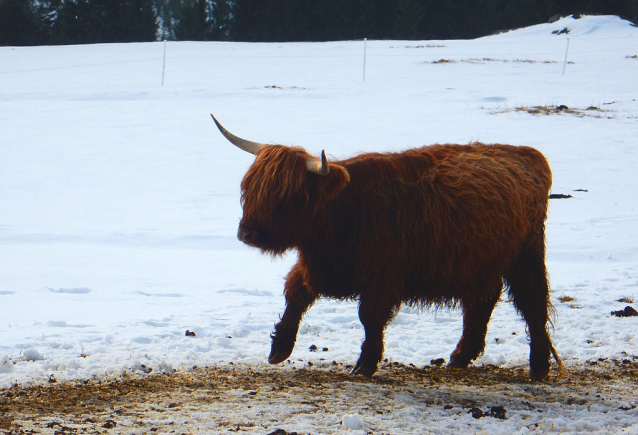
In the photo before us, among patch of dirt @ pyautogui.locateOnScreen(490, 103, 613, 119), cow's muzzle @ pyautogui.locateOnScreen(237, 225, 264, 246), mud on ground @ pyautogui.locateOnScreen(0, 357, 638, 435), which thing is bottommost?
mud on ground @ pyautogui.locateOnScreen(0, 357, 638, 435)

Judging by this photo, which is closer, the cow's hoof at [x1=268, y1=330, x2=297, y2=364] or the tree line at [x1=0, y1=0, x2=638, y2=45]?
the cow's hoof at [x1=268, y1=330, x2=297, y2=364]

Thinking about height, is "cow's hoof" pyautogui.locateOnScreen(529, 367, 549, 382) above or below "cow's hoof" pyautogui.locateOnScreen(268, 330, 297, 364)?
below

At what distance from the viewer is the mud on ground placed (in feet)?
10.9

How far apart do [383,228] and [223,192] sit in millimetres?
6960

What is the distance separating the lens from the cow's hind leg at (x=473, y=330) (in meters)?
4.70

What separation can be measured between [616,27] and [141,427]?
124 ft

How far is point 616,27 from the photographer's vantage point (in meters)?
35.8

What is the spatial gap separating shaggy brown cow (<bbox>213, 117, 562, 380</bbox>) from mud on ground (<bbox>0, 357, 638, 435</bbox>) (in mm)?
237

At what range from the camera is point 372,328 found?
413 centimetres

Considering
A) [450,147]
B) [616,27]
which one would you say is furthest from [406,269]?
[616,27]

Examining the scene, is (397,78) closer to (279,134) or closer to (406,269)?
(279,134)

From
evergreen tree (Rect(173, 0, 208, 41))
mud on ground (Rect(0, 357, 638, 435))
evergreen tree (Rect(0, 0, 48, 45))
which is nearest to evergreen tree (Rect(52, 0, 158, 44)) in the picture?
evergreen tree (Rect(0, 0, 48, 45))

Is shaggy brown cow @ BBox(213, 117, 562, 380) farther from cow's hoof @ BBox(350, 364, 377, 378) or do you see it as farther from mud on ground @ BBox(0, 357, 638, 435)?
mud on ground @ BBox(0, 357, 638, 435)

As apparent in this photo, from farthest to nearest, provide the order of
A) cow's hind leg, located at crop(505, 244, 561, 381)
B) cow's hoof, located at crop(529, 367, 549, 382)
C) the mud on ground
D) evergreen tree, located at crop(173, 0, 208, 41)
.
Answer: evergreen tree, located at crop(173, 0, 208, 41), cow's hind leg, located at crop(505, 244, 561, 381), cow's hoof, located at crop(529, 367, 549, 382), the mud on ground
